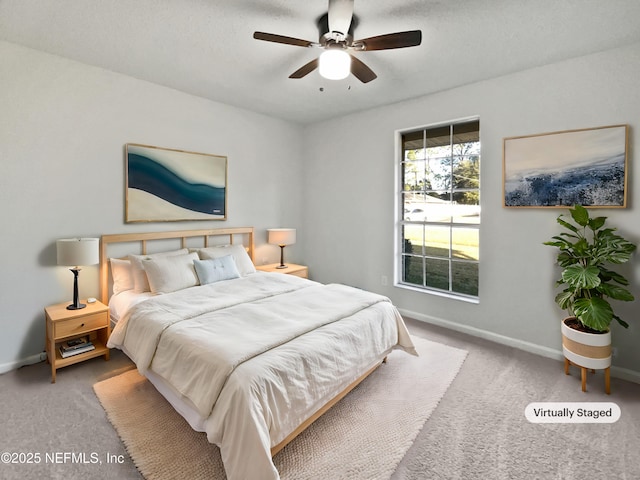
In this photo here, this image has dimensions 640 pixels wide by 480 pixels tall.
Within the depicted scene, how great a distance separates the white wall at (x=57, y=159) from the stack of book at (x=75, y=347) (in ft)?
0.95

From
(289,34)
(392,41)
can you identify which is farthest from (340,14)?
(289,34)

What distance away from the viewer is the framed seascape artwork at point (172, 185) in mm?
3279

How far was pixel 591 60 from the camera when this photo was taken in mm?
2646

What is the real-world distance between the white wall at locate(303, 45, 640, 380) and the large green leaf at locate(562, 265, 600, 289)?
58 cm

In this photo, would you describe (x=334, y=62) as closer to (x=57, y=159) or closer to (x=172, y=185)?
(x=172, y=185)

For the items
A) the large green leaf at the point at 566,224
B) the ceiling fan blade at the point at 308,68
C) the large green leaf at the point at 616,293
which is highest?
the ceiling fan blade at the point at 308,68

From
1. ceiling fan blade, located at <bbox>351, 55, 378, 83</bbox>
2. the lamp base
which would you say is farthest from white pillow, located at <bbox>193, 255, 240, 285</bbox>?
ceiling fan blade, located at <bbox>351, 55, 378, 83</bbox>

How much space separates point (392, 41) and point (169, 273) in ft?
8.98

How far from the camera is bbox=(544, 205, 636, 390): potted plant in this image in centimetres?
227

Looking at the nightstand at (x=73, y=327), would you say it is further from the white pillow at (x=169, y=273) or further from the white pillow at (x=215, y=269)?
the white pillow at (x=215, y=269)

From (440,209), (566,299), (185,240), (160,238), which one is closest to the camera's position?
(566,299)

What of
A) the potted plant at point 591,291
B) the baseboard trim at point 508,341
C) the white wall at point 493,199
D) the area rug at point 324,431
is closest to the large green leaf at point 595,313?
the potted plant at point 591,291

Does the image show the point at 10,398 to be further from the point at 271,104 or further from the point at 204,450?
the point at 271,104

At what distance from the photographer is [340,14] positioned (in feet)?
6.27
